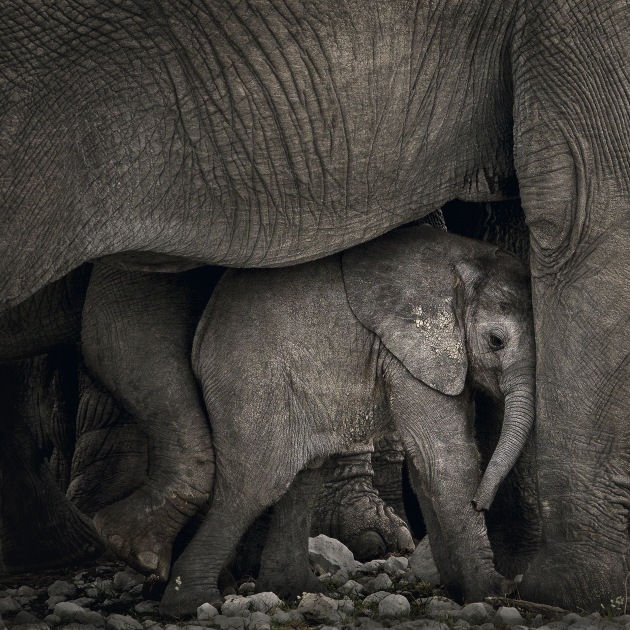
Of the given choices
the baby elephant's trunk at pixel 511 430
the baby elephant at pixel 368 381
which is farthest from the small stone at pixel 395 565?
the baby elephant's trunk at pixel 511 430

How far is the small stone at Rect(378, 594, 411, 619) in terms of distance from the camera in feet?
19.6

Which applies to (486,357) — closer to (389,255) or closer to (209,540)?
(389,255)

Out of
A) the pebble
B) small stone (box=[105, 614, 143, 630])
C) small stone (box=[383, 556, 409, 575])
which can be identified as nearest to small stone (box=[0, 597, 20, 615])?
the pebble

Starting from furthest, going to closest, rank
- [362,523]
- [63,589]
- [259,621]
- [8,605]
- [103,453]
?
[103,453] < [362,523] < [63,589] < [8,605] < [259,621]

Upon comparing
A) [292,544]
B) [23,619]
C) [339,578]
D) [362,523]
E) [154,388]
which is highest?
[154,388]

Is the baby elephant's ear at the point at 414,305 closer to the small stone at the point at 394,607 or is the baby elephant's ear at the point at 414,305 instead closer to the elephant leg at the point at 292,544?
the elephant leg at the point at 292,544

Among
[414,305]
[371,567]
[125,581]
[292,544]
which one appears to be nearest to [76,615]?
[125,581]

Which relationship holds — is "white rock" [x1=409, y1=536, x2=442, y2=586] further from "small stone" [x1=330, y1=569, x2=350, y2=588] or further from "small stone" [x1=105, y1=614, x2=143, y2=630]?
"small stone" [x1=105, y1=614, x2=143, y2=630]

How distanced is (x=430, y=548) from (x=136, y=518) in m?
1.04

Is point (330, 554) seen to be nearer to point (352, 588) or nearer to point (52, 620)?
point (352, 588)

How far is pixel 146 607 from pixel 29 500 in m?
1.34

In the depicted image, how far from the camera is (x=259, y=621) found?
19.1 ft

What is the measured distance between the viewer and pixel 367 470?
23.7 feet

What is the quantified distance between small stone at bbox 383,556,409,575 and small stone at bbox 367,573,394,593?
0.18 meters
